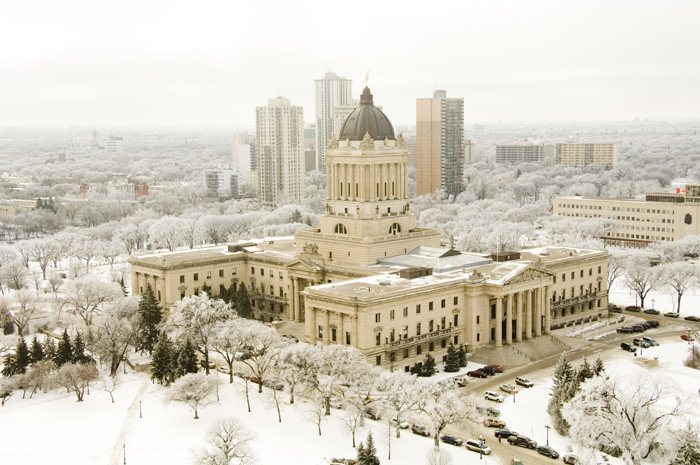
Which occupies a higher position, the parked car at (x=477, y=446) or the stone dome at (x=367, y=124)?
the stone dome at (x=367, y=124)

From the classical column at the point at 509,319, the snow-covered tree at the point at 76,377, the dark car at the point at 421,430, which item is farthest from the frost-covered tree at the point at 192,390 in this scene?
the classical column at the point at 509,319

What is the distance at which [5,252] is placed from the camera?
14262cm

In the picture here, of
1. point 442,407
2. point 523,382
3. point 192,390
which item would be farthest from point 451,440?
point 192,390

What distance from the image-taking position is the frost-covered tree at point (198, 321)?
77.2 meters

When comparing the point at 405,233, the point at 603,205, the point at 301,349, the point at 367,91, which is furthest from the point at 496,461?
the point at 603,205

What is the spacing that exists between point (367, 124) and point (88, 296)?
36980 mm

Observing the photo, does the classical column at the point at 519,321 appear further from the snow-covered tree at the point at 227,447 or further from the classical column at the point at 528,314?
the snow-covered tree at the point at 227,447

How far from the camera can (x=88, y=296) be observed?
93.1m

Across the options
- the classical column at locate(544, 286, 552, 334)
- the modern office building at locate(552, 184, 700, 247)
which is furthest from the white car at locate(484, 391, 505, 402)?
the modern office building at locate(552, 184, 700, 247)

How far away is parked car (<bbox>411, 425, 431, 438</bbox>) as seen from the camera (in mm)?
61312

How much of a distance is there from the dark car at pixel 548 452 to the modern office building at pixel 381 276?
69.4ft

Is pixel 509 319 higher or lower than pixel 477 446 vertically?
higher

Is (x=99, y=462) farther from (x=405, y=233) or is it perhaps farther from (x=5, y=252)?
(x=5, y=252)

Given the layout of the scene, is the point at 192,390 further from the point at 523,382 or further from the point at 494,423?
the point at 523,382
